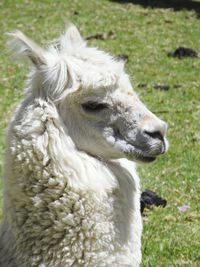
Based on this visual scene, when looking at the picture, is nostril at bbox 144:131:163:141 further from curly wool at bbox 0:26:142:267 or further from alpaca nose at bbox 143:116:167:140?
curly wool at bbox 0:26:142:267

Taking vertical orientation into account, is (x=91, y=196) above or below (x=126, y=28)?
above

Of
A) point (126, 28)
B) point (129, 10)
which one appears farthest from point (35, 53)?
point (129, 10)

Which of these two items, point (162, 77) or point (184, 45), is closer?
point (162, 77)

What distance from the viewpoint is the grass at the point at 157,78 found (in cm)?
743

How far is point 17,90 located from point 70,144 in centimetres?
1104

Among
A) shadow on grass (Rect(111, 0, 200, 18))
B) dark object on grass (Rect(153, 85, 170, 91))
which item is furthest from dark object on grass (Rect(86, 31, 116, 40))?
dark object on grass (Rect(153, 85, 170, 91))

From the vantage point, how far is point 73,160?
453 cm

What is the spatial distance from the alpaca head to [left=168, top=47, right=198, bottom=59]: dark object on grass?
14.7 meters

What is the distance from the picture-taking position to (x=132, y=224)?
477cm

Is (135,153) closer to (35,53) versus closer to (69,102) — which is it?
(69,102)

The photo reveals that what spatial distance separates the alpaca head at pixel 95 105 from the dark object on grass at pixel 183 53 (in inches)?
579

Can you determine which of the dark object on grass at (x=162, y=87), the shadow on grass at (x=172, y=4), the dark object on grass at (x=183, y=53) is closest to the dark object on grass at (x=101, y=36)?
the dark object on grass at (x=183, y=53)

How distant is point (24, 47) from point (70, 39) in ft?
2.26

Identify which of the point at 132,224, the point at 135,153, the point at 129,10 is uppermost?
the point at 135,153
